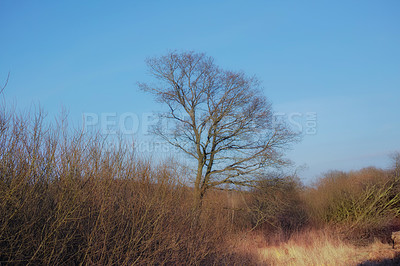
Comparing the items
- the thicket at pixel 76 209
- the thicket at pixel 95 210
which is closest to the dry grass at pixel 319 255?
the thicket at pixel 95 210

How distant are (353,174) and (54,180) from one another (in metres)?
23.5

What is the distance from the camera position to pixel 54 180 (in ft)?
21.2

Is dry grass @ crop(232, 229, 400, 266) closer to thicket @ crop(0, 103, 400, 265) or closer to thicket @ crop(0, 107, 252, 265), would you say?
thicket @ crop(0, 103, 400, 265)

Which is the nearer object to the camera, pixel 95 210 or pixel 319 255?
pixel 95 210

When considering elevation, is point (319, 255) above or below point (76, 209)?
below

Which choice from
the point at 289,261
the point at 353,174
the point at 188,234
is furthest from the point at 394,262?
the point at 353,174

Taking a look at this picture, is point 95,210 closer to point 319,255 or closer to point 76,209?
point 76,209

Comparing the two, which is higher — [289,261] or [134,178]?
[134,178]

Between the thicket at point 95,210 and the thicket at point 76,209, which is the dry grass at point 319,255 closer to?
the thicket at point 95,210

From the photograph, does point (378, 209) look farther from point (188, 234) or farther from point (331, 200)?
point (188, 234)

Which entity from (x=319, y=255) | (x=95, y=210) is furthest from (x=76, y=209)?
(x=319, y=255)

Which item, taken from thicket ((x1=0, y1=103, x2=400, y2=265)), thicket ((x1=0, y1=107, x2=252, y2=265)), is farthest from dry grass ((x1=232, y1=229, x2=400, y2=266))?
thicket ((x1=0, y1=107, x2=252, y2=265))

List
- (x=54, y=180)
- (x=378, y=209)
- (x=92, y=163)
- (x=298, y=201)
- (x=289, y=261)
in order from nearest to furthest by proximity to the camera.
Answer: (x=54, y=180)
(x=92, y=163)
(x=289, y=261)
(x=378, y=209)
(x=298, y=201)

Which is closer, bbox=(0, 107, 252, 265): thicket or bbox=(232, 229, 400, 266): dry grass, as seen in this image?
bbox=(0, 107, 252, 265): thicket
